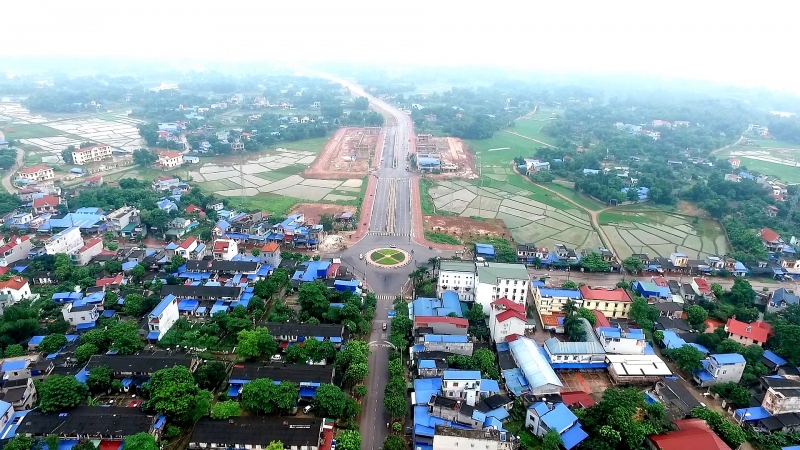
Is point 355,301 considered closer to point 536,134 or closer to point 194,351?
point 194,351

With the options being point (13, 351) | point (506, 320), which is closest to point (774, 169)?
point (506, 320)

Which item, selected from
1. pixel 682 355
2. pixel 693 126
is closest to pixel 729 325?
pixel 682 355

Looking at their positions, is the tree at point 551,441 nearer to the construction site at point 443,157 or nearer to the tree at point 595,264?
the tree at point 595,264

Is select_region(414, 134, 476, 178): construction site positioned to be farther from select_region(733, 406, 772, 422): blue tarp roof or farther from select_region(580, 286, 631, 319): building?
select_region(733, 406, 772, 422): blue tarp roof

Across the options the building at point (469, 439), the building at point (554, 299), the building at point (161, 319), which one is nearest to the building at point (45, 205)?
the building at point (161, 319)

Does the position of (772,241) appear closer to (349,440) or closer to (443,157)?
(443,157)

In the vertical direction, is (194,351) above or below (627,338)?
below
